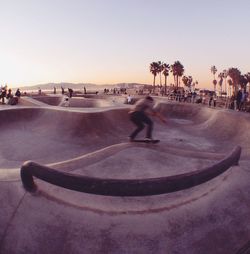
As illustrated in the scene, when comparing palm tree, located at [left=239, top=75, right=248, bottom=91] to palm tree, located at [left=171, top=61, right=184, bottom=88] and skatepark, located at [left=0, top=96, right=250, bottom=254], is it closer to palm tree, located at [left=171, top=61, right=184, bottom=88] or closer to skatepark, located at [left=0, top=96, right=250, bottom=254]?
palm tree, located at [left=171, top=61, right=184, bottom=88]

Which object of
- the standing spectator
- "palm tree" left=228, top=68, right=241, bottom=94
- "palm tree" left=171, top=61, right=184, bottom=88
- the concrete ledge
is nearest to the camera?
the concrete ledge

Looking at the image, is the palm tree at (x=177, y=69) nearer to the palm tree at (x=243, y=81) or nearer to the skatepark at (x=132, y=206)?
the palm tree at (x=243, y=81)

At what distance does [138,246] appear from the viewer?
13.2ft

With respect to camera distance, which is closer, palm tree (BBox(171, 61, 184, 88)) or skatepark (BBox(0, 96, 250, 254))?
skatepark (BBox(0, 96, 250, 254))

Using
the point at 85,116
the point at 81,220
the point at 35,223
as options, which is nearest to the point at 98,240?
the point at 81,220

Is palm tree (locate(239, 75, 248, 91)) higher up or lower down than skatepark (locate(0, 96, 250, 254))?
higher up

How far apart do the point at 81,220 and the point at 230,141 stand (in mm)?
11509

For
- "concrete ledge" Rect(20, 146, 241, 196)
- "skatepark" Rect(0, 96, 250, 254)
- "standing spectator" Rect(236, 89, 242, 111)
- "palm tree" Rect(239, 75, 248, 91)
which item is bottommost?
"skatepark" Rect(0, 96, 250, 254)

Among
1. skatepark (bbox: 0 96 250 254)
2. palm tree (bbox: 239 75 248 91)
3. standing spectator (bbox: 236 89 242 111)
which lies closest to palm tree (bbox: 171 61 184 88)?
palm tree (bbox: 239 75 248 91)

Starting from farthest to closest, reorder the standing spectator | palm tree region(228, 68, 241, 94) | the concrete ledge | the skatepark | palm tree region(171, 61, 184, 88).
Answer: palm tree region(228, 68, 241, 94), palm tree region(171, 61, 184, 88), the standing spectator, the concrete ledge, the skatepark

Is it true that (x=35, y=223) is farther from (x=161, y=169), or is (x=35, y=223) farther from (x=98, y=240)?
(x=161, y=169)

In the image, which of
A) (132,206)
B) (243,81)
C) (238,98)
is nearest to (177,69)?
(243,81)

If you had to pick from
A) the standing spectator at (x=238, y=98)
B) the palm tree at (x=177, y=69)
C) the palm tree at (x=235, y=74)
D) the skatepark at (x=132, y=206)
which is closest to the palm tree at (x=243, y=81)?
the palm tree at (x=235, y=74)

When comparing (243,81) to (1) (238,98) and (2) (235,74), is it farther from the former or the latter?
(1) (238,98)
